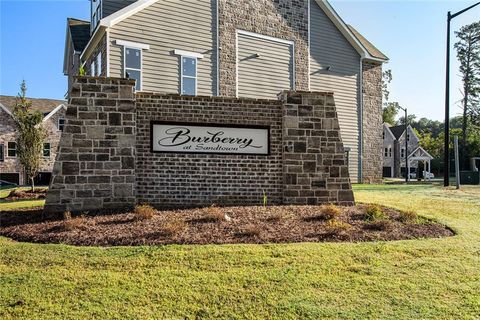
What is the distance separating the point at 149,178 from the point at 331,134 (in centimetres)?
512

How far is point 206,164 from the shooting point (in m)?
10.2

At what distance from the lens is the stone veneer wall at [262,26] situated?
1845 centimetres

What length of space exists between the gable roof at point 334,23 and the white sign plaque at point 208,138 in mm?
7939

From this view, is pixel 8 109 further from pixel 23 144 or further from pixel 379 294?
pixel 379 294

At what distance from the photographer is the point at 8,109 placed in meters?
33.4

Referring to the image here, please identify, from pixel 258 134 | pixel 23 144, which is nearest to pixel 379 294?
pixel 258 134

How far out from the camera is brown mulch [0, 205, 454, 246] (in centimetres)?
695

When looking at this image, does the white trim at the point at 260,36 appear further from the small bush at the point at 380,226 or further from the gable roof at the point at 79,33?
the small bush at the point at 380,226

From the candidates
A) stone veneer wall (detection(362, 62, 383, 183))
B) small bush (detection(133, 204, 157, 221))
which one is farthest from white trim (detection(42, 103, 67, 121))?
small bush (detection(133, 204, 157, 221))

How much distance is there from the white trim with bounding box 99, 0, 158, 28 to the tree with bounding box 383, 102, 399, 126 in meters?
68.2

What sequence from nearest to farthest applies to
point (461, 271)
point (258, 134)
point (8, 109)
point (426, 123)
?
point (461, 271)
point (258, 134)
point (8, 109)
point (426, 123)

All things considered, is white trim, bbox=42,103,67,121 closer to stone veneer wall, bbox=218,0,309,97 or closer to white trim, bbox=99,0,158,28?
white trim, bbox=99,0,158,28

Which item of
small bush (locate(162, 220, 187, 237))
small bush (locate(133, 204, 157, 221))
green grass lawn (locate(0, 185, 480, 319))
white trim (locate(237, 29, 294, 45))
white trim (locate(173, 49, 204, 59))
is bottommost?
green grass lawn (locate(0, 185, 480, 319))

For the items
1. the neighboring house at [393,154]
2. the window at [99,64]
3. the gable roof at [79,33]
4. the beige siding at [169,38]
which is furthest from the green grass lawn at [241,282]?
the neighboring house at [393,154]
